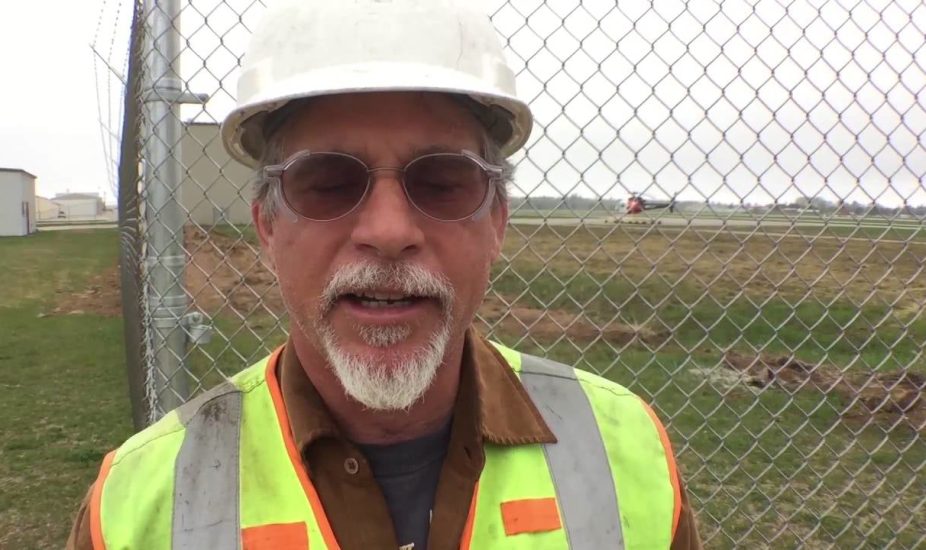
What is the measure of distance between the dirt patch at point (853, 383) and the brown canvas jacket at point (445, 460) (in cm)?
403

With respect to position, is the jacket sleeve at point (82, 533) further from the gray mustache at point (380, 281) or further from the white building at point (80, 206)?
the white building at point (80, 206)

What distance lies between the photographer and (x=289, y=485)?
54.4 inches

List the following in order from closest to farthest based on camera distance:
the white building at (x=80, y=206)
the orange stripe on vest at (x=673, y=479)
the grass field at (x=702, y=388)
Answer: the orange stripe on vest at (x=673, y=479), the grass field at (x=702, y=388), the white building at (x=80, y=206)

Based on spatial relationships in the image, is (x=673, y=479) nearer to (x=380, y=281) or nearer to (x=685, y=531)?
(x=685, y=531)

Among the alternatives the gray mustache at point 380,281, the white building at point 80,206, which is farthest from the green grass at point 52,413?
the white building at point 80,206

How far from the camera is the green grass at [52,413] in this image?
4.34 metres

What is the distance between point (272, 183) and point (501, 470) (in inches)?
30.1

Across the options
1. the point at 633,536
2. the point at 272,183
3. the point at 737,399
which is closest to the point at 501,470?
the point at 633,536

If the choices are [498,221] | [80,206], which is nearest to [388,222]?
[498,221]

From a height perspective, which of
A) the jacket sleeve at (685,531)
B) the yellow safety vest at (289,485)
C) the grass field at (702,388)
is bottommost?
the grass field at (702,388)

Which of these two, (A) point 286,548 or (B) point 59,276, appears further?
(B) point 59,276

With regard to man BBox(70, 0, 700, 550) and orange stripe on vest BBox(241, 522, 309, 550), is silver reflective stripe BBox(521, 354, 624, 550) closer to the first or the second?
man BBox(70, 0, 700, 550)

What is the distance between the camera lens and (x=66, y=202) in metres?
80.0

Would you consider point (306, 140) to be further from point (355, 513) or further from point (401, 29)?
point (355, 513)
